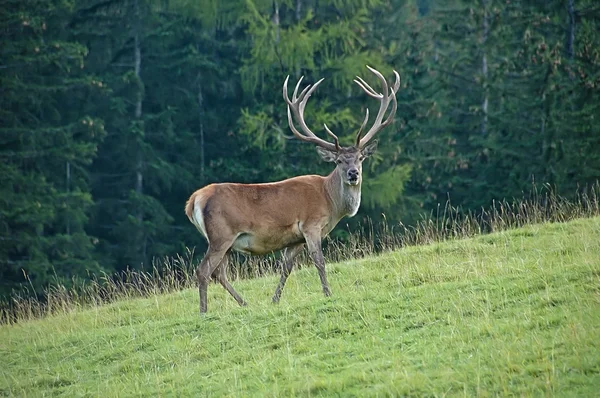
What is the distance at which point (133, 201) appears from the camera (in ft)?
94.1

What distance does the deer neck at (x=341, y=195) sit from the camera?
39.6 ft

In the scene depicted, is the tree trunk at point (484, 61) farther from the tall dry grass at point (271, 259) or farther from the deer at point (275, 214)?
the deer at point (275, 214)

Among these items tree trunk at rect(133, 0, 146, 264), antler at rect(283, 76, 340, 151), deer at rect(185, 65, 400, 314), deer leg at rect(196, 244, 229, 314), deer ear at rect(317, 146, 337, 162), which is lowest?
tree trunk at rect(133, 0, 146, 264)

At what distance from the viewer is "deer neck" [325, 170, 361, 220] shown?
12078 mm

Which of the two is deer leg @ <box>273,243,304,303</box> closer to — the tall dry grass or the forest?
the tall dry grass

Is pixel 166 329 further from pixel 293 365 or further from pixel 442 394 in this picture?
pixel 442 394

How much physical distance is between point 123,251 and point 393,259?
54.6 ft

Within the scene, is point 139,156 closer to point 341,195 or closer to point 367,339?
point 341,195

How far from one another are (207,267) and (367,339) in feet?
9.39

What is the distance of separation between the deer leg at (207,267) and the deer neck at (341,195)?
1.48m

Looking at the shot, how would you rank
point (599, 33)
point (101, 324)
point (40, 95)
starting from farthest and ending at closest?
point (40, 95), point (599, 33), point (101, 324)

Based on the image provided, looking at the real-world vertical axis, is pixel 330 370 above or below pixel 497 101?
above

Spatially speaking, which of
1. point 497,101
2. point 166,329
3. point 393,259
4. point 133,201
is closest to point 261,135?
point 133,201

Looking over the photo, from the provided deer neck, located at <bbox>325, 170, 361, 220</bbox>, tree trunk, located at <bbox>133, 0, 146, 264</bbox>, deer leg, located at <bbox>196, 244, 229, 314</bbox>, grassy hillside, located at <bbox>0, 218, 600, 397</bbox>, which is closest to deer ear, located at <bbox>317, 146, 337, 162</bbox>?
deer neck, located at <bbox>325, 170, 361, 220</bbox>
